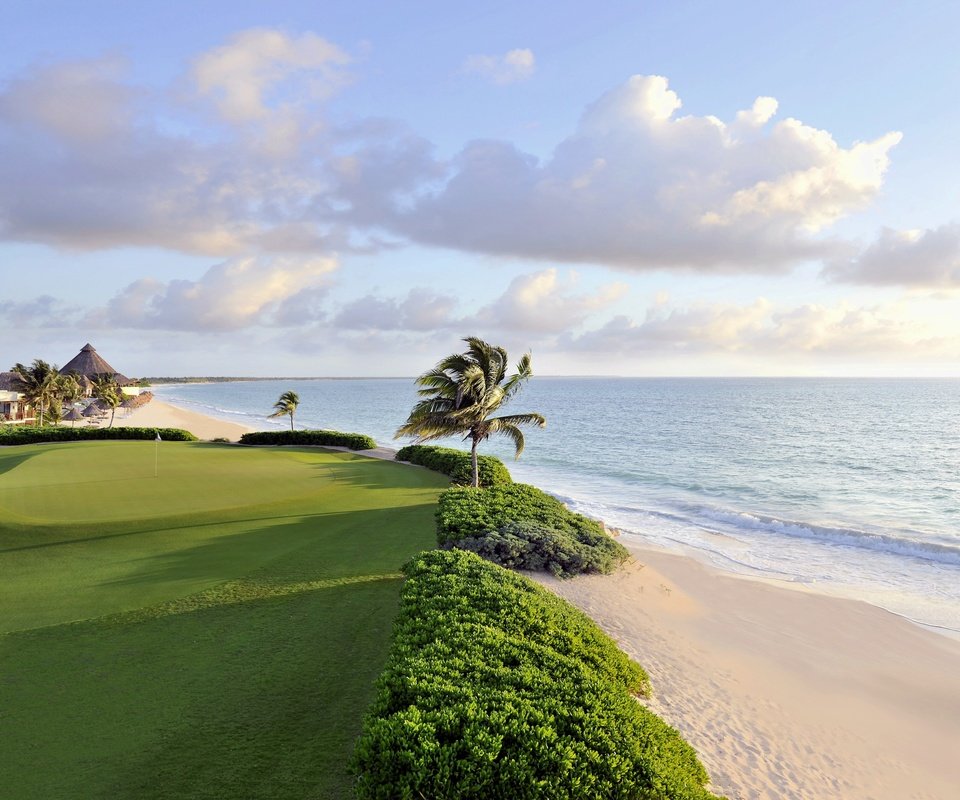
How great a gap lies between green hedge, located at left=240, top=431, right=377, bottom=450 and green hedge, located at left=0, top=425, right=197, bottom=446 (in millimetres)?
5516

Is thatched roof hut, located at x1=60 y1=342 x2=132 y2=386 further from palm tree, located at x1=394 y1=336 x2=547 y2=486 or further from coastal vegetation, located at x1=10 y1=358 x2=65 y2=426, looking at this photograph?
palm tree, located at x1=394 y1=336 x2=547 y2=486

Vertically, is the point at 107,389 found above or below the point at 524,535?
above

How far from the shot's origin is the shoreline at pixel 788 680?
851 centimetres

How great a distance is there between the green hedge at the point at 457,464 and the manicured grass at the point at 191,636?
14.8ft

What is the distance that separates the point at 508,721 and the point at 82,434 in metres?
45.8

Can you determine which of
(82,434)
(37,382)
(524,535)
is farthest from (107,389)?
(524,535)

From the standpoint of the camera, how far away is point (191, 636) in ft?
31.0

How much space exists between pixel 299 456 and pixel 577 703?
93.4 ft

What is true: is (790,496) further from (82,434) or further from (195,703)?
(82,434)

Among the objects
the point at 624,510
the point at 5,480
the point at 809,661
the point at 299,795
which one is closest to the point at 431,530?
the point at 809,661

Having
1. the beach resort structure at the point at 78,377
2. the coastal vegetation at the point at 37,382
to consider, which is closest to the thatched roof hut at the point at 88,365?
the beach resort structure at the point at 78,377

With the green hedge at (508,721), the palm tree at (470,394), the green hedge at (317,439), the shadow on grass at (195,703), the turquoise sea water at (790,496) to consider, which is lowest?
the turquoise sea water at (790,496)

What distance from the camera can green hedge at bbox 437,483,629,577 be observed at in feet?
48.5

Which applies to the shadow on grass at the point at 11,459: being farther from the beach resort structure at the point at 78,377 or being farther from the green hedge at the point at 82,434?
the beach resort structure at the point at 78,377
